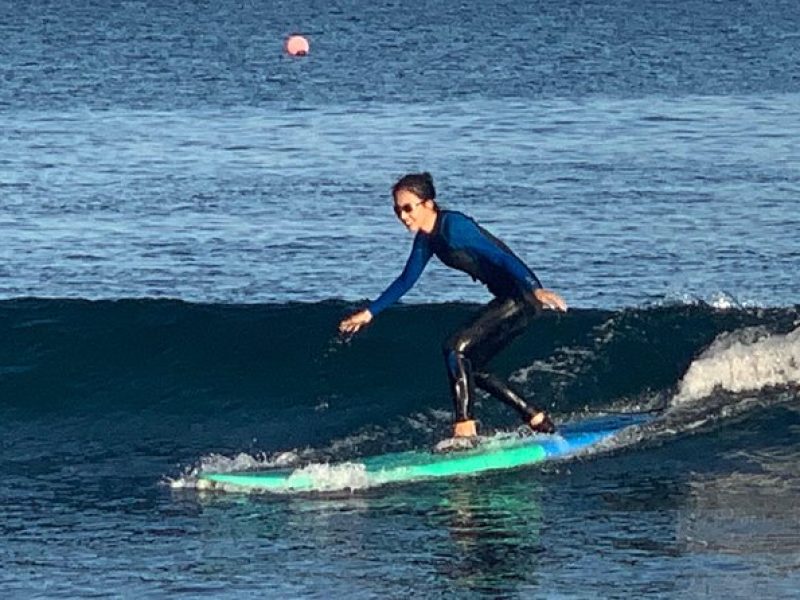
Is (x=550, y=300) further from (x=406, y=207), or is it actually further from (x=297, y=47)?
(x=297, y=47)

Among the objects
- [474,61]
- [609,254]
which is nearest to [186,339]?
[609,254]

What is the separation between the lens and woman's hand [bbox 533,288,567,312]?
36.0 ft

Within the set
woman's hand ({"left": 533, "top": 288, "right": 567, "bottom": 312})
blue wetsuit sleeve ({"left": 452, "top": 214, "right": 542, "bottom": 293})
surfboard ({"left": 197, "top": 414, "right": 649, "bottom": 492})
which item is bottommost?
surfboard ({"left": 197, "top": 414, "right": 649, "bottom": 492})

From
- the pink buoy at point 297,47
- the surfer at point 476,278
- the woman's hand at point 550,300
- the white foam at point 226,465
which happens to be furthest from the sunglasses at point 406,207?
the pink buoy at point 297,47

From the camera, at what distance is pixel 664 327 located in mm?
15188

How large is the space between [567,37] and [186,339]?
45661 millimetres

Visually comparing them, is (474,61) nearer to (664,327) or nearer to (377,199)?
(377,199)

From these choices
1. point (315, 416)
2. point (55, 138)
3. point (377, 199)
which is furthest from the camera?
point (55, 138)

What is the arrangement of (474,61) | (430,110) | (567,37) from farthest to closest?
(567,37) → (474,61) → (430,110)

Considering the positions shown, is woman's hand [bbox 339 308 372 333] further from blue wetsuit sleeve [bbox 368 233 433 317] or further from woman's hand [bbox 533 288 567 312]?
woman's hand [bbox 533 288 567 312]

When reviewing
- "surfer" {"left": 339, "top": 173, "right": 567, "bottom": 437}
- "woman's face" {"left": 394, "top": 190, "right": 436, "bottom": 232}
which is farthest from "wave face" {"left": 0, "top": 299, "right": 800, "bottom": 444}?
"woman's face" {"left": 394, "top": 190, "right": 436, "bottom": 232}

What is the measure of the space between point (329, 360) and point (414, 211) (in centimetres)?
388

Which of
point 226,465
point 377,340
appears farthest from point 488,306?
point 377,340

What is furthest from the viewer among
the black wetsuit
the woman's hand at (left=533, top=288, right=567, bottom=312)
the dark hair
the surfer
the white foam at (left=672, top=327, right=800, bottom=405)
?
the white foam at (left=672, top=327, right=800, bottom=405)
